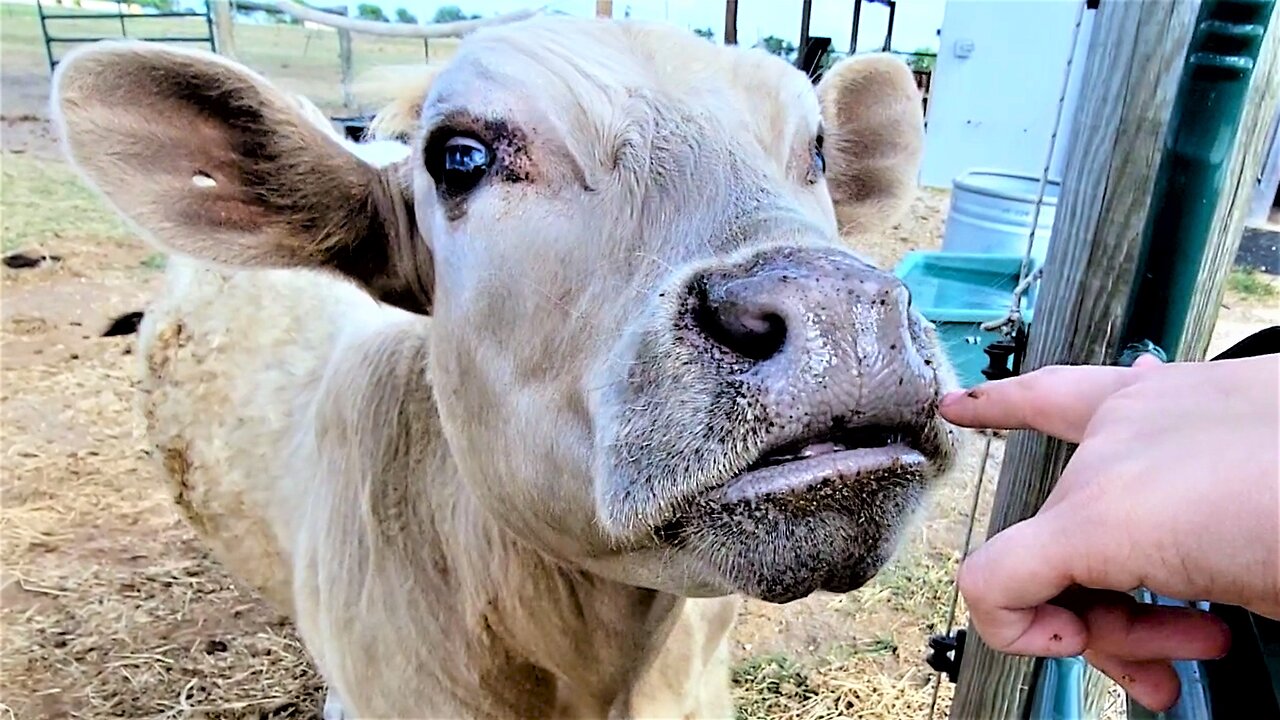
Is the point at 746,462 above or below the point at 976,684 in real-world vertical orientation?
above

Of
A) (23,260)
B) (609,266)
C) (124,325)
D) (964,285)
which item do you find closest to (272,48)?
(23,260)

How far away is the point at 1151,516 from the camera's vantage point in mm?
809

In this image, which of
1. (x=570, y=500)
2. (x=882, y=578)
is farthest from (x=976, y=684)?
(x=882, y=578)

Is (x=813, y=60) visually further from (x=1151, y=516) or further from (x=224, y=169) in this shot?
(x=1151, y=516)

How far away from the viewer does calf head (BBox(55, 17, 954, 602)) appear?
118 centimetres

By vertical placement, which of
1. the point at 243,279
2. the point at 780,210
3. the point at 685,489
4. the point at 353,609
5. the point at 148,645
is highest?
the point at 780,210

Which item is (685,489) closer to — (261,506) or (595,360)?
(595,360)

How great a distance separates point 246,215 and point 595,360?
107 cm

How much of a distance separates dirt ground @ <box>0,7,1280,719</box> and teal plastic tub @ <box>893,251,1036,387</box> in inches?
23.8

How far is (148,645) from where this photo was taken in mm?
4090

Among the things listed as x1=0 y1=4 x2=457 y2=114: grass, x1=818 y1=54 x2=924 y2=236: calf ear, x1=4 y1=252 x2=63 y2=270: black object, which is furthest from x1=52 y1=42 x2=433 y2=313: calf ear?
x1=0 y1=4 x2=457 y2=114: grass

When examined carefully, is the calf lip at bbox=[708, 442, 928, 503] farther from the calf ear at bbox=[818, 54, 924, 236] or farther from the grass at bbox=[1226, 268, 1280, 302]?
the grass at bbox=[1226, 268, 1280, 302]

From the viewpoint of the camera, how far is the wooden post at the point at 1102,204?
1546 mm

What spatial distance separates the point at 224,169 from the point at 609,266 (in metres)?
1.09
